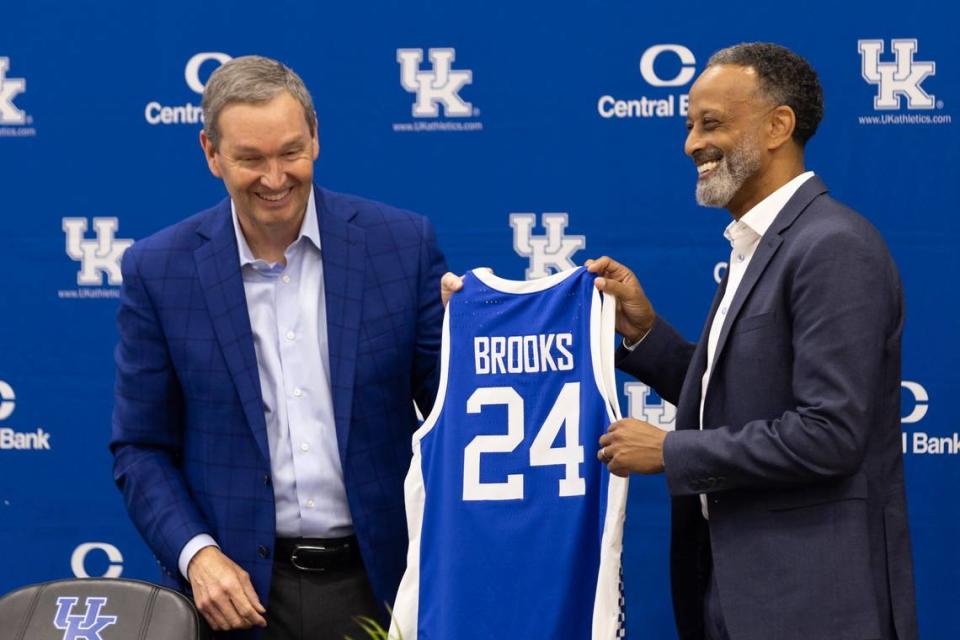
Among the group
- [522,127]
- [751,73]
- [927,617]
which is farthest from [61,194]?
[927,617]

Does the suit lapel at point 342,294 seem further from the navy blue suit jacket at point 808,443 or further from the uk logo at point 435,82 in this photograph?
the uk logo at point 435,82

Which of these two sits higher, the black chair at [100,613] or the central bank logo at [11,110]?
the central bank logo at [11,110]

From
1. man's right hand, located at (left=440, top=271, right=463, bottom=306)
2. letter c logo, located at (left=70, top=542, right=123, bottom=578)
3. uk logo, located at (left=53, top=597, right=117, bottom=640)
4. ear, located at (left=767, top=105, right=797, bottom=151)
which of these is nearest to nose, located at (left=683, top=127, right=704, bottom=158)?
ear, located at (left=767, top=105, right=797, bottom=151)

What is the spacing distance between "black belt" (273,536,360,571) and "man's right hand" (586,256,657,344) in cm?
67

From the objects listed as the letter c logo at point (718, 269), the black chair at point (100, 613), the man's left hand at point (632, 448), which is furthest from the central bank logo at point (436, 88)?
the black chair at point (100, 613)

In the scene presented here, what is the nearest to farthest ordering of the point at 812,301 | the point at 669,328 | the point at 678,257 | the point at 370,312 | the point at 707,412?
the point at 812,301 < the point at 707,412 < the point at 370,312 < the point at 669,328 < the point at 678,257

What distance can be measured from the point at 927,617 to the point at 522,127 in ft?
5.51

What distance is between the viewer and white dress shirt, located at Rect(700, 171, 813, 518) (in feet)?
6.92

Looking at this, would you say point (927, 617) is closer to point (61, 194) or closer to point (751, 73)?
point (751, 73)

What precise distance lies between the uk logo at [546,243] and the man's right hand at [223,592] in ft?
4.39

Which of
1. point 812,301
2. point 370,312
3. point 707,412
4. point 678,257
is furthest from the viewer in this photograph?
point 678,257

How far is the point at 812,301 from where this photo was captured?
191 cm

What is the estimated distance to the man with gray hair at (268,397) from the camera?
2.17 m

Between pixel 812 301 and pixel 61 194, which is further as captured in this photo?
pixel 61 194
